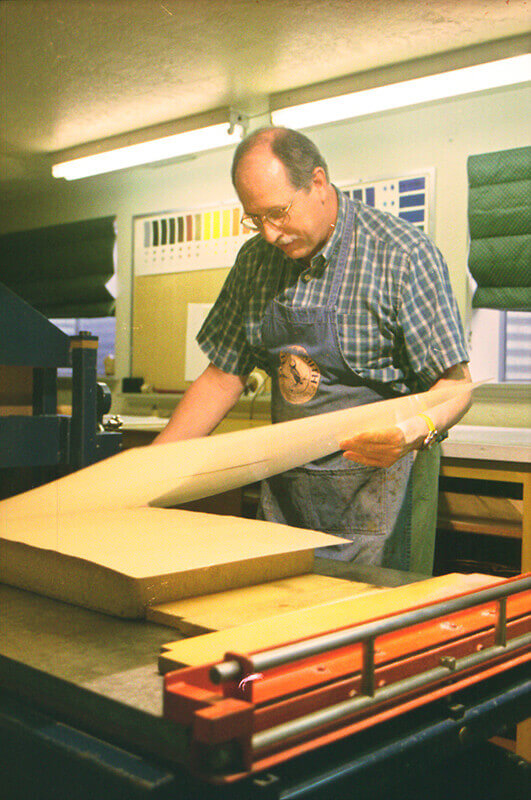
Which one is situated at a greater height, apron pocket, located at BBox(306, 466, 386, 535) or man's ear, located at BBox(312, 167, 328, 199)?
man's ear, located at BBox(312, 167, 328, 199)

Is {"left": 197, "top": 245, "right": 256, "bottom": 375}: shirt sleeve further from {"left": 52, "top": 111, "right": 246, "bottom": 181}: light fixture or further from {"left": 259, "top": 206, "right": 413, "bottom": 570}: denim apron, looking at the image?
{"left": 52, "top": 111, "right": 246, "bottom": 181}: light fixture

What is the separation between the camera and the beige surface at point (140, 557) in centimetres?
55

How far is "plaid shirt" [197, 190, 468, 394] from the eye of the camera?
0.67 metres

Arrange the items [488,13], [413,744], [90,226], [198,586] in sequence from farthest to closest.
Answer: [488,13] < [90,226] < [198,586] < [413,744]

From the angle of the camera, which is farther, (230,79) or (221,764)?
(230,79)

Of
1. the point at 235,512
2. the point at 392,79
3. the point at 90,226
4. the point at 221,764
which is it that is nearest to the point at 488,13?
the point at 392,79

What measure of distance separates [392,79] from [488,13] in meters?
0.23

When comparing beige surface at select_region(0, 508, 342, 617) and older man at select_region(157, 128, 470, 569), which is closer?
beige surface at select_region(0, 508, 342, 617)

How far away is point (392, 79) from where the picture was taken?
1.20m

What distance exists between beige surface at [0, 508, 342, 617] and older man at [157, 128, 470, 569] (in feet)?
0.29

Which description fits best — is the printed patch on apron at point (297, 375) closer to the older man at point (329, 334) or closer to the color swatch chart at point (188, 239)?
the older man at point (329, 334)

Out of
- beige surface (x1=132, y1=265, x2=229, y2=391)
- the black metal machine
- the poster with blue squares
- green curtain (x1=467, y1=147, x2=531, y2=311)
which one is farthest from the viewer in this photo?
green curtain (x1=467, y1=147, x2=531, y2=311)

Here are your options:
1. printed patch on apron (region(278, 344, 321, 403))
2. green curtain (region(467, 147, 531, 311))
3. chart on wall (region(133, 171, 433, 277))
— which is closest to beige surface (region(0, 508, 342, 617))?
printed patch on apron (region(278, 344, 321, 403))

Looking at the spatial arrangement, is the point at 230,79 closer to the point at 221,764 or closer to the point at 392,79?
the point at 392,79
